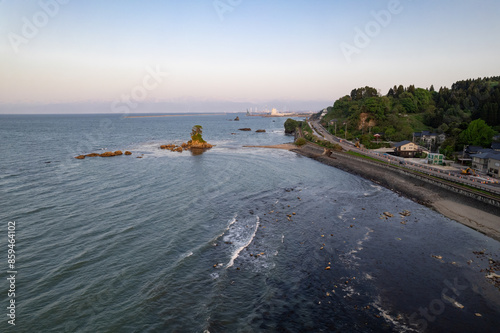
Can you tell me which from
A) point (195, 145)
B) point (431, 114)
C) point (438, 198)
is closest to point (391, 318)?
point (438, 198)

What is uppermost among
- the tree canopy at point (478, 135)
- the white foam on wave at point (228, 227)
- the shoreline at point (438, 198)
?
the tree canopy at point (478, 135)

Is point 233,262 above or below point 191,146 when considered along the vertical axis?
below

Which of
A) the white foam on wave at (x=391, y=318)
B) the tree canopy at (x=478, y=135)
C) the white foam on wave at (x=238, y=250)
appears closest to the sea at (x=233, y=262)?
the white foam on wave at (x=391, y=318)

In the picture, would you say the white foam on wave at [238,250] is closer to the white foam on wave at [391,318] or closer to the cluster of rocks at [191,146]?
the white foam on wave at [391,318]

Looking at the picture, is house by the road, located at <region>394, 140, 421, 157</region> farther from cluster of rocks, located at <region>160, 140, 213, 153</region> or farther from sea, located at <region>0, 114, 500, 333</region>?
cluster of rocks, located at <region>160, 140, 213, 153</region>

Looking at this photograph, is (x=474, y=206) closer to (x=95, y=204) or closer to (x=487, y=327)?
(x=487, y=327)

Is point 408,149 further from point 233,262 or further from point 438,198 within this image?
point 233,262

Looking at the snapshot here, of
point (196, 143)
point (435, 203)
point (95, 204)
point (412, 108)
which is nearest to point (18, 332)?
point (95, 204)
